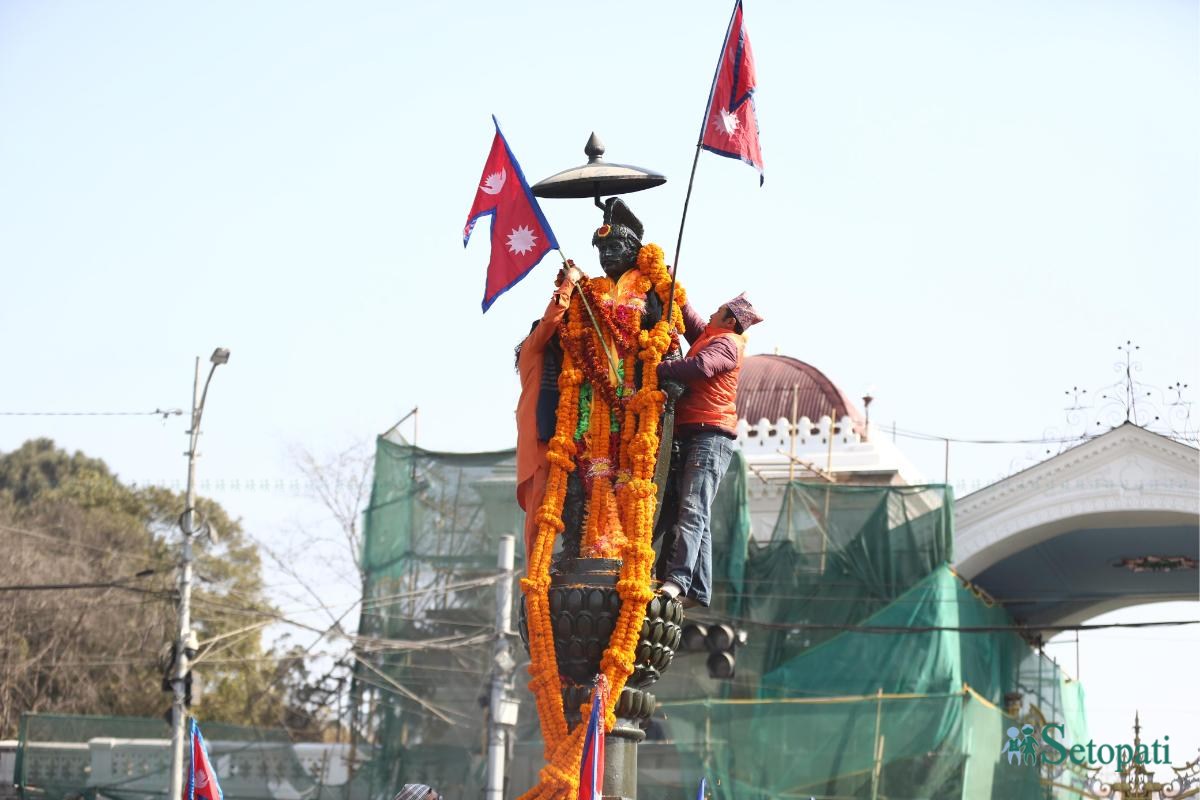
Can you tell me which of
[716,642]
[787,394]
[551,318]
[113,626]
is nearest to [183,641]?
[716,642]

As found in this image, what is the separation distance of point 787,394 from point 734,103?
74.7 feet

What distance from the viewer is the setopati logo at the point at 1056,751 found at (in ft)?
71.7

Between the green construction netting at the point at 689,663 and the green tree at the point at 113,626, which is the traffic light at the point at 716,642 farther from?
the green tree at the point at 113,626

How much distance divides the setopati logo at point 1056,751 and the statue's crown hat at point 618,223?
14378mm

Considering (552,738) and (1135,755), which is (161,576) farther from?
(552,738)

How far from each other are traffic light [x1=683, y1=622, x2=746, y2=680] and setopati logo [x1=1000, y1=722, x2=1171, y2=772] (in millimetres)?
8332

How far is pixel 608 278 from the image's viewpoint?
945 cm

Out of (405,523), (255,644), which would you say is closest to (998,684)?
(405,523)

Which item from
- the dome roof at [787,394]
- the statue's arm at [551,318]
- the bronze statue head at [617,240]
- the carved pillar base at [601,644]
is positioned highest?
the dome roof at [787,394]

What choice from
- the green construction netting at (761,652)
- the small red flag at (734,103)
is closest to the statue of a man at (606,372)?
the small red flag at (734,103)

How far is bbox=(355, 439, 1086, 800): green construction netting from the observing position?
75.2ft

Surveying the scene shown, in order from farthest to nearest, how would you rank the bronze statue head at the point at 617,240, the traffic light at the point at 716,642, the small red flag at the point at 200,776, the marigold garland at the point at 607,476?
the traffic light at the point at 716,642 < the small red flag at the point at 200,776 < the bronze statue head at the point at 617,240 < the marigold garland at the point at 607,476

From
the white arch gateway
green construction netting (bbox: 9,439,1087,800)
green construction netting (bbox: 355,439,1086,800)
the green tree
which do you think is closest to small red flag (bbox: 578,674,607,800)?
green construction netting (bbox: 355,439,1086,800)

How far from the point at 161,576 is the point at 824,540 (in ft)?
63.7
